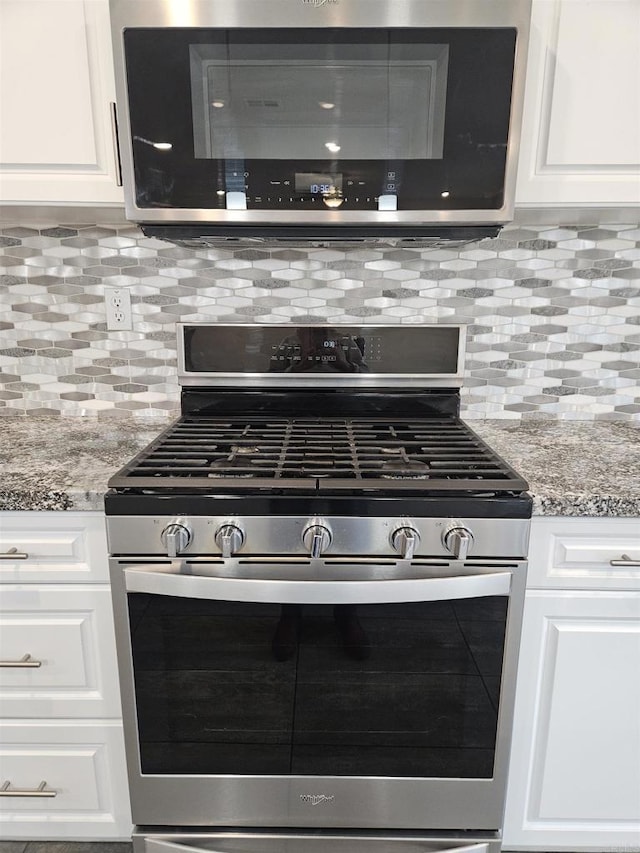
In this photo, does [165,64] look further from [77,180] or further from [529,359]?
[529,359]

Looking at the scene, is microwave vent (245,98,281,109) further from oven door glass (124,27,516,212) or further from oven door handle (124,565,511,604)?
oven door handle (124,565,511,604)

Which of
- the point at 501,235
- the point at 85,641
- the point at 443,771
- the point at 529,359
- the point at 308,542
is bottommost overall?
the point at 443,771

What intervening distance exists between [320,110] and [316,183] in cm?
14

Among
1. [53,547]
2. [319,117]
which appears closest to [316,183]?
[319,117]

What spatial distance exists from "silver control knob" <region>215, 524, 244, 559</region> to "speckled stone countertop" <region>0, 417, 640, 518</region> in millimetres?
265

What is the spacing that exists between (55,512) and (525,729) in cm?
112

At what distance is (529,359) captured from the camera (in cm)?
164

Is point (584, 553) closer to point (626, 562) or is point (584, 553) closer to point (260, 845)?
point (626, 562)

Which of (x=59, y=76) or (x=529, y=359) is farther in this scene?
(x=529, y=359)

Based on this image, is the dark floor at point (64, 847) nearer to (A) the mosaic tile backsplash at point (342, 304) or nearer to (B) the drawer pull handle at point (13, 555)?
(B) the drawer pull handle at point (13, 555)

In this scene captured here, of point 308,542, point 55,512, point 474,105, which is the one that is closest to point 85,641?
point 55,512

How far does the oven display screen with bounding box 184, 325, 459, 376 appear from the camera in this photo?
1.56 meters

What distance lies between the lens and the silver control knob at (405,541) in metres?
1.02

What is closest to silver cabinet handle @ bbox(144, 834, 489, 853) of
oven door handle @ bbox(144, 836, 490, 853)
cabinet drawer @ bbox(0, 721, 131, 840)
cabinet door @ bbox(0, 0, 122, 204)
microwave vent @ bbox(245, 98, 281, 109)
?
oven door handle @ bbox(144, 836, 490, 853)
